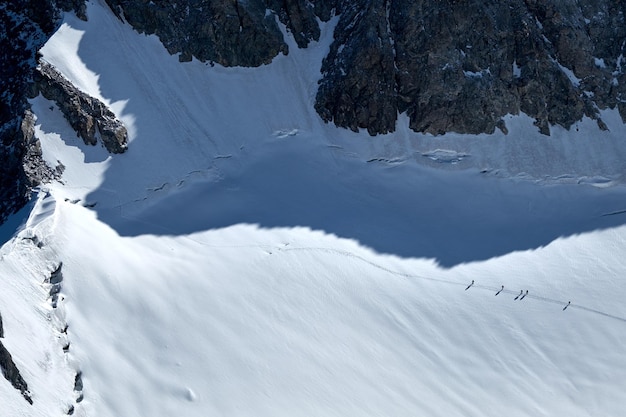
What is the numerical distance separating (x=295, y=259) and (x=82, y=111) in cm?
1180

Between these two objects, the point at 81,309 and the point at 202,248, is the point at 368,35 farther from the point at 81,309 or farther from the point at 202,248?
the point at 81,309

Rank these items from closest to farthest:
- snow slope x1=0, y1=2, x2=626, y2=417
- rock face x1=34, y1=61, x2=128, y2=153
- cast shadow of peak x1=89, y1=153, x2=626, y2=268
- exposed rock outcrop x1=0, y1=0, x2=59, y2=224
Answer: snow slope x1=0, y1=2, x2=626, y2=417, exposed rock outcrop x1=0, y1=0, x2=59, y2=224, cast shadow of peak x1=89, y1=153, x2=626, y2=268, rock face x1=34, y1=61, x2=128, y2=153

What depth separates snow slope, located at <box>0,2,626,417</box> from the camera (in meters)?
33.3

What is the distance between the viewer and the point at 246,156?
151 feet

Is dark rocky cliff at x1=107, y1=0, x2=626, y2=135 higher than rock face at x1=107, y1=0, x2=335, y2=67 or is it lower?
lower

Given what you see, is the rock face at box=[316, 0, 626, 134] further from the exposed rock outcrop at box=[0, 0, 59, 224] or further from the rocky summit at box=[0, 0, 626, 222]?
the exposed rock outcrop at box=[0, 0, 59, 224]

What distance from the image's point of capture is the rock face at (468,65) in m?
48.8

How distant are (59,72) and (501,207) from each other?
20.9 meters

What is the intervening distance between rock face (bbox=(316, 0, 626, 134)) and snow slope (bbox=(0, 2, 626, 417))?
1019 mm

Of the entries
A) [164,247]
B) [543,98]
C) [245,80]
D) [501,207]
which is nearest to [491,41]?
[543,98]

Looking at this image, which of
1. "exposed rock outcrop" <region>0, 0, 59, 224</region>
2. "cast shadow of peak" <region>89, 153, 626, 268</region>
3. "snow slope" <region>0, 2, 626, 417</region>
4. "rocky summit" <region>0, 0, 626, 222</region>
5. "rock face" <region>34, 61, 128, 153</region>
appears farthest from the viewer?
"rocky summit" <region>0, 0, 626, 222</region>

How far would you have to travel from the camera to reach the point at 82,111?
143 feet

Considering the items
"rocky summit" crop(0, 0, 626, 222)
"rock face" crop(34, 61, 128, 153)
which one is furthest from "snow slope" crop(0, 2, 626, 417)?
"rocky summit" crop(0, 0, 626, 222)

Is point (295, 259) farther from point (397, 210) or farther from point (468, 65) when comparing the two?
point (468, 65)
